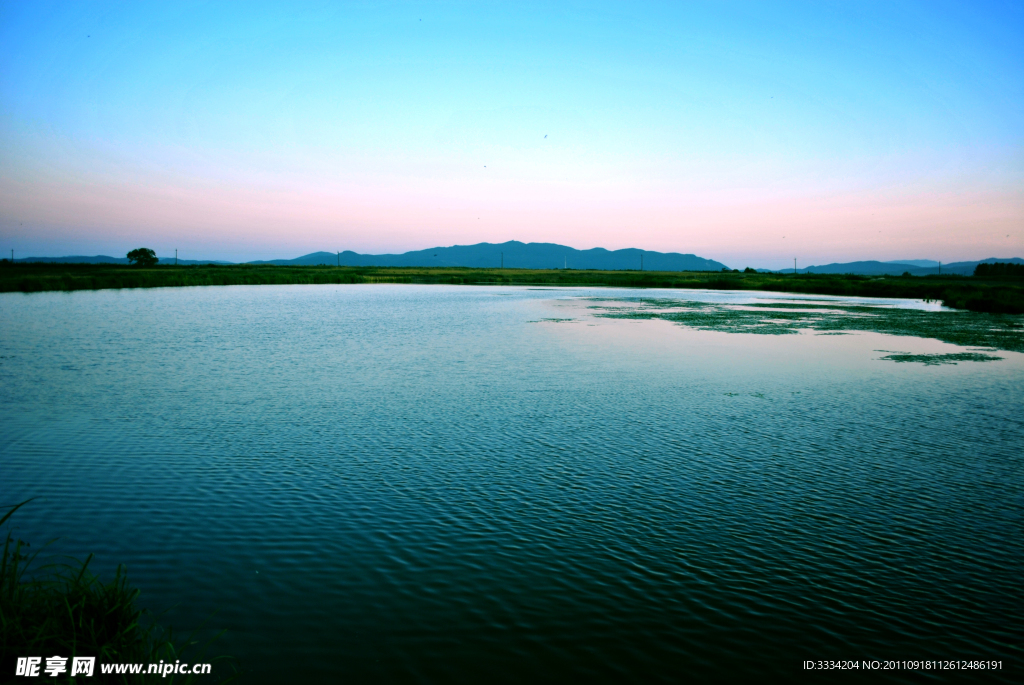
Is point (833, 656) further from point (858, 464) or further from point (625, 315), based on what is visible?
point (625, 315)

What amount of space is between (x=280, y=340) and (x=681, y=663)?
30092mm

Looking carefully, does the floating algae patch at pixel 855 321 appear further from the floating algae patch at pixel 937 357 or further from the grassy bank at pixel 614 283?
the grassy bank at pixel 614 283

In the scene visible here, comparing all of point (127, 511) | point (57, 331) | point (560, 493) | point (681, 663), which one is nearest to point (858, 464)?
point (560, 493)

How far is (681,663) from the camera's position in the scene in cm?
684

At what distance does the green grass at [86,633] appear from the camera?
5.93m

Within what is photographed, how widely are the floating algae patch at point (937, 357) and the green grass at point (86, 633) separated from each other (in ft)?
97.3

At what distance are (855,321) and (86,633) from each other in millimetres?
51649

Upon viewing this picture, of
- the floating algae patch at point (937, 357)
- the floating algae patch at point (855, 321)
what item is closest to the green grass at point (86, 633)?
the floating algae patch at point (937, 357)

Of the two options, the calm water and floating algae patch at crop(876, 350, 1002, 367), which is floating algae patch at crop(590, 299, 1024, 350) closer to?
floating algae patch at crop(876, 350, 1002, 367)

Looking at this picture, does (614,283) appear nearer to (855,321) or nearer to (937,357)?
(855,321)

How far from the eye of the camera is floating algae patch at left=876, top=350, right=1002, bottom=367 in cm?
2795

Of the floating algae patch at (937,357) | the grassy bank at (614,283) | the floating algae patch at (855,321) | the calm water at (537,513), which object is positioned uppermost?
the grassy bank at (614,283)

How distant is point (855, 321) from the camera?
158ft

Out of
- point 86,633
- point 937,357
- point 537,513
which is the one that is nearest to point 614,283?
point 937,357
